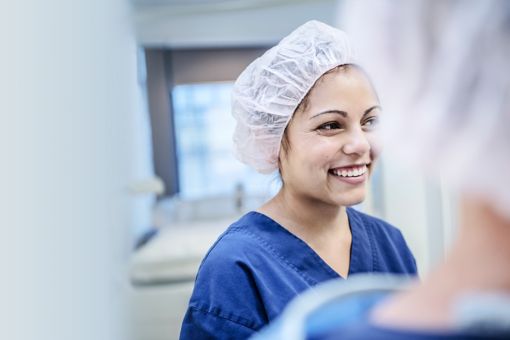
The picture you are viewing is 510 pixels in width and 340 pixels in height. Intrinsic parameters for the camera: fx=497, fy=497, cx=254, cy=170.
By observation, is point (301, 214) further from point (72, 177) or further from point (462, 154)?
point (462, 154)

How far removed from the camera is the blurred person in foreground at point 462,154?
1.24 feet

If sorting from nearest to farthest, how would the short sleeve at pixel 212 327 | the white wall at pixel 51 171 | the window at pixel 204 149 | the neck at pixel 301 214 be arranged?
the white wall at pixel 51 171 → the short sleeve at pixel 212 327 → the neck at pixel 301 214 → the window at pixel 204 149

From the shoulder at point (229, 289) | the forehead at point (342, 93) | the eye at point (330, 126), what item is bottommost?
the shoulder at point (229, 289)

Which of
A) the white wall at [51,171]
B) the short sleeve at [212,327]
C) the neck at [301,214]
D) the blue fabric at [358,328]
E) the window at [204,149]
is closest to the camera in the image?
the blue fabric at [358,328]

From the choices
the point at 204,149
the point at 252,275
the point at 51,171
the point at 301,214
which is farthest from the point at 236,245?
the point at 204,149

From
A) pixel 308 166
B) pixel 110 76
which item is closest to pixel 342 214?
pixel 308 166

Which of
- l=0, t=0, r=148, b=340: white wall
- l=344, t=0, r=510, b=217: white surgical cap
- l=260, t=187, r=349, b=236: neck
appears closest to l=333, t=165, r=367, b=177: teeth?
l=260, t=187, r=349, b=236: neck

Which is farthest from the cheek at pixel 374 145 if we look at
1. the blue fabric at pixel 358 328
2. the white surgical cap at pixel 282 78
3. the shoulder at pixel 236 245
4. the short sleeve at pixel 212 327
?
the blue fabric at pixel 358 328

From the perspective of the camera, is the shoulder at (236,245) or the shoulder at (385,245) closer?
the shoulder at (236,245)

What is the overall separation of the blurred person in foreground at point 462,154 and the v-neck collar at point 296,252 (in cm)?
61

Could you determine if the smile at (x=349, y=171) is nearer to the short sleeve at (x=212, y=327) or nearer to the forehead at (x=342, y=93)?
the forehead at (x=342, y=93)

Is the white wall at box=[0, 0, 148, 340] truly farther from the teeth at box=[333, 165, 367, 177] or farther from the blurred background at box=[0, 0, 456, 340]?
the teeth at box=[333, 165, 367, 177]

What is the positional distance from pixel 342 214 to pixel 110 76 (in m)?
0.61

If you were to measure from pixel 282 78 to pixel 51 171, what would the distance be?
0.50 m
